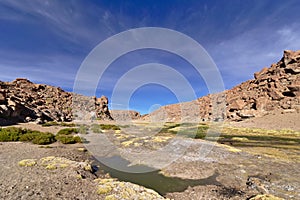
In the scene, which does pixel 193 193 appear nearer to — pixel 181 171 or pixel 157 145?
pixel 181 171

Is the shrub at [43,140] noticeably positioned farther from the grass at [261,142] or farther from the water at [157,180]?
the grass at [261,142]

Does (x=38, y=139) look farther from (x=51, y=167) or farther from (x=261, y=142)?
(x=261, y=142)

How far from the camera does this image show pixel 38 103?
79.9m

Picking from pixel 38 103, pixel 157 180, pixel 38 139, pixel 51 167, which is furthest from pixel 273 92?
pixel 38 103

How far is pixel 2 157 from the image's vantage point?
16328 millimetres

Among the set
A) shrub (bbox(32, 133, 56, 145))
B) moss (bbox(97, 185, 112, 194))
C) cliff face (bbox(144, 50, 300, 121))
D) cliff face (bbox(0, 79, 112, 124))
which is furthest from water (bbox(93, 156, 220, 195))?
cliff face (bbox(144, 50, 300, 121))

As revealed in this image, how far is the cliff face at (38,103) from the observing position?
46406mm

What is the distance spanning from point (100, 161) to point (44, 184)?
8.56 m

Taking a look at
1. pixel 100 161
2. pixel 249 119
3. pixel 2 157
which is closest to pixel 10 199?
pixel 2 157

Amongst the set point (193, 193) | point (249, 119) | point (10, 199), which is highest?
point (249, 119)

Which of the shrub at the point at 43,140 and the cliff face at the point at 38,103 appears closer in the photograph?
the shrub at the point at 43,140

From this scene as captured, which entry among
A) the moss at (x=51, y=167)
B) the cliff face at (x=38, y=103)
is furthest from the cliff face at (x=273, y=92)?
the moss at (x=51, y=167)

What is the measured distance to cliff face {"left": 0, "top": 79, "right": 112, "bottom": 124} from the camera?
1827 inches

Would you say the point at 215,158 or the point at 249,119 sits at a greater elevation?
the point at 249,119
